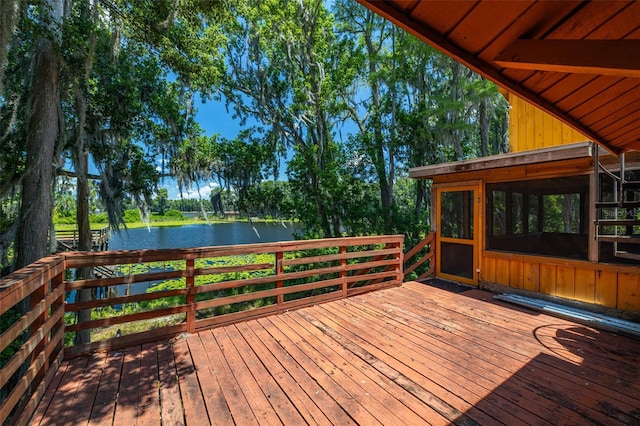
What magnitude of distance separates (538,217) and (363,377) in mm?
5363

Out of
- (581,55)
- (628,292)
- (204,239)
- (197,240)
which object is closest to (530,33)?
(581,55)

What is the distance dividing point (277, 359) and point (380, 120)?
10.7 m

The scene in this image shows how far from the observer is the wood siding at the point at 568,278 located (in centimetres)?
346

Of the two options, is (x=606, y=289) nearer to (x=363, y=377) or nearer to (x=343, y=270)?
(x=343, y=270)

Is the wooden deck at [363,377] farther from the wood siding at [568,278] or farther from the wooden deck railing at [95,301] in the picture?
the wood siding at [568,278]

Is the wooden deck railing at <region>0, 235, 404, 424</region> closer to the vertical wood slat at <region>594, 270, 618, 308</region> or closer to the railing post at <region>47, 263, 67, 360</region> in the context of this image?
the railing post at <region>47, 263, 67, 360</region>

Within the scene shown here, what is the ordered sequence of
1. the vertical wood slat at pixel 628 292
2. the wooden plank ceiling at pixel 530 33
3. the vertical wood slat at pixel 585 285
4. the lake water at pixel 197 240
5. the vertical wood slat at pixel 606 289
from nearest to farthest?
1. the wooden plank ceiling at pixel 530 33
2. the vertical wood slat at pixel 628 292
3. the vertical wood slat at pixel 606 289
4. the vertical wood slat at pixel 585 285
5. the lake water at pixel 197 240

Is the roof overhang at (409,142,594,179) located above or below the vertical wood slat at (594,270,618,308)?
above

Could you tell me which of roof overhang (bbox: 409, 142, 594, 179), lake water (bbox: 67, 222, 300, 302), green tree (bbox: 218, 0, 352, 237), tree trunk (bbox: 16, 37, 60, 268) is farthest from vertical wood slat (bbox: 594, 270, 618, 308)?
lake water (bbox: 67, 222, 300, 302)

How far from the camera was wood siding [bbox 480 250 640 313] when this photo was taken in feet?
11.4

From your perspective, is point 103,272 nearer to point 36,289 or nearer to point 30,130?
point 30,130

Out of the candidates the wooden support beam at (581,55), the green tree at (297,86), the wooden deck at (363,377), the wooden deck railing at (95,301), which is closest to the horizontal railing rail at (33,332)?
the wooden deck railing at (95,301)

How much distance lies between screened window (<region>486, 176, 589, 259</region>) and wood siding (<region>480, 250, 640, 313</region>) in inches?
10.8

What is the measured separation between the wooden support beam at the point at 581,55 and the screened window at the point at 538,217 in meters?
3.97
